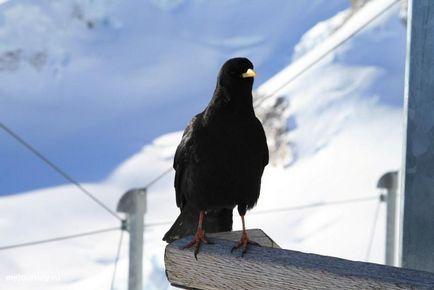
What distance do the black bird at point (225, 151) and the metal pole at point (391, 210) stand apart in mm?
937

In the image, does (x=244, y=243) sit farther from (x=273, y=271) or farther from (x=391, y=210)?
(x=391, y=210)

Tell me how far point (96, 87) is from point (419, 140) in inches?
55.0

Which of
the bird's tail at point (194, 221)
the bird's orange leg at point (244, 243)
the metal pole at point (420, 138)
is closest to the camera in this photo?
the bird's orange leg at point (244, 243)

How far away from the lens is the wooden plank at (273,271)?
3.77 feet

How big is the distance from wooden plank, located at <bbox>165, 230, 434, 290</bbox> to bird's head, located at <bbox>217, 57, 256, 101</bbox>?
337mm

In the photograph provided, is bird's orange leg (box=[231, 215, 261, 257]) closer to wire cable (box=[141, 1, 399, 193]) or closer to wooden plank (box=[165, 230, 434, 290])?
wooden plank (box=[165, 230, 434, 290])

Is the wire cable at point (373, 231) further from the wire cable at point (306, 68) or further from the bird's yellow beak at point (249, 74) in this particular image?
the bird's yellow beak at point (249, 74)

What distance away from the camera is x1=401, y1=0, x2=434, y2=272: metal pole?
5.31 ft

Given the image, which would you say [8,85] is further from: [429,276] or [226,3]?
[429,276]

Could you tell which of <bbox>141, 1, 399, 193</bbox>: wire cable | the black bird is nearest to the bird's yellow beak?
the black bird

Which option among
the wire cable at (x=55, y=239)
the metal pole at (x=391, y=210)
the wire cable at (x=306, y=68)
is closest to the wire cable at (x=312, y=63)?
the wire cable at (x=306, y=68)

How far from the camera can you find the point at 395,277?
1143 millimetres

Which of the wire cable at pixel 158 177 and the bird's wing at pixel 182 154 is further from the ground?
the wire cable at pixel 158 177

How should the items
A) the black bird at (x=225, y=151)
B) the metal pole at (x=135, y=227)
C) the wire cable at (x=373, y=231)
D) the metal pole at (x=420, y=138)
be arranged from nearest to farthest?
the metal pole at (x=420, y=138) < the black bird at (x=225, y=151) < the metal pole at (x=135, y=227) < the wire cable at (x=373, y=231)
